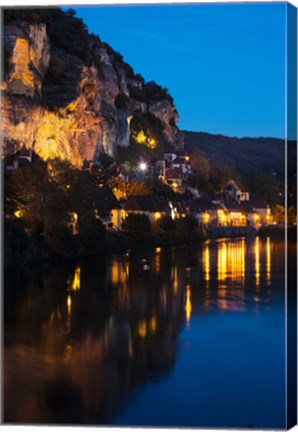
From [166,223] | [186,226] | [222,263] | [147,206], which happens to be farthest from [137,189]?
[222,263]

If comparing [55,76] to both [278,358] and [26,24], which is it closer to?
[26,24]

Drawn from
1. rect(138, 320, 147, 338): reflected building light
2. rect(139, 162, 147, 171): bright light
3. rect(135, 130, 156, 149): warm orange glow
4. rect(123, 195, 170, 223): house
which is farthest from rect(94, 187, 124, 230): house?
rect(135, 130, 156, 149): warm orange glow

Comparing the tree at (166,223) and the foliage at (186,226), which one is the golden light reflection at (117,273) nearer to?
the tree at (166,223)

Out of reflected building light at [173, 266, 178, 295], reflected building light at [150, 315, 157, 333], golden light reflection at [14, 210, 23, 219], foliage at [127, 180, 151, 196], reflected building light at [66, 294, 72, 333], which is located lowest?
reflected building light at [150, 315, 157, 333]

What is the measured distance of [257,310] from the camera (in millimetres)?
11883

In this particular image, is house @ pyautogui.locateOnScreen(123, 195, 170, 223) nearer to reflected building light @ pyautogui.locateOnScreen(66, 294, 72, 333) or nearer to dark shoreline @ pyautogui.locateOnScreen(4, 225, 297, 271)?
dark shoreline @ pyautogui.locateOnScreen(4, 225, 297, 271)

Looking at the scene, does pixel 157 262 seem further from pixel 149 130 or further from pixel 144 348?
pixel 149 130

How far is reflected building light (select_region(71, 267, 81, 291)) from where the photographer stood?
14823mm

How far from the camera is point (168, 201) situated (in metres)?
30.9

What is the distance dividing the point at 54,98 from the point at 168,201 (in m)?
7.71

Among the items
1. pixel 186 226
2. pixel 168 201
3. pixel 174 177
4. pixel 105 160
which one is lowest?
pixel 186 226

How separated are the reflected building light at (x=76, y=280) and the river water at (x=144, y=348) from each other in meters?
0.03

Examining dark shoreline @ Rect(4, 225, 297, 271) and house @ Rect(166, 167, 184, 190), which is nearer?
dark shoreline @ Rect(4, 225, 297, 271)

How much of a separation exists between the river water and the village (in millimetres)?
5514
